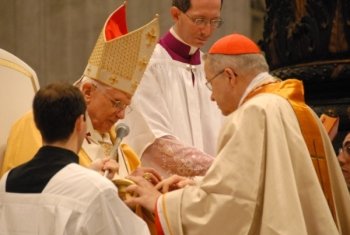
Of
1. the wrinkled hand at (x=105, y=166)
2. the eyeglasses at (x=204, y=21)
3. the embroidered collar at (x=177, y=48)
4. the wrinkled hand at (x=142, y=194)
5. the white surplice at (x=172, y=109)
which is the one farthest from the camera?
the embroidered collar at (x=177, y=48)

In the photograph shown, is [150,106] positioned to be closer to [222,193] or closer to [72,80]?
[222,193]

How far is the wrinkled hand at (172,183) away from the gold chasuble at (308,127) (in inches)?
19.3

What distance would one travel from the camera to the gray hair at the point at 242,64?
15.2 ft

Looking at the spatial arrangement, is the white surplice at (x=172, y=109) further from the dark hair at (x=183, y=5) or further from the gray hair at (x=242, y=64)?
the gray hair at (x=242, y=64)

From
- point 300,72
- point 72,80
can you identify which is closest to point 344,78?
point 300,72

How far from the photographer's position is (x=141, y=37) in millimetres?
5195

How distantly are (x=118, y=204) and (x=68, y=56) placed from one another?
5.26 metres

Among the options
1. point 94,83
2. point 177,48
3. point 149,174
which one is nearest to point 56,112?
point 149,174

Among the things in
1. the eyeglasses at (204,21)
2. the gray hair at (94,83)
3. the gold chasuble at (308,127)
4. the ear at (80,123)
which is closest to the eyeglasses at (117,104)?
the gray hair at (94,83)

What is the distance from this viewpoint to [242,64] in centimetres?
466

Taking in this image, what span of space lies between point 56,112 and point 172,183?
3.74ft

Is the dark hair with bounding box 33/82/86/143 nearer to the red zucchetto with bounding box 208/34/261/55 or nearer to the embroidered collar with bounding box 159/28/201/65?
the red zucchetto with bounding box 208/34/261/55

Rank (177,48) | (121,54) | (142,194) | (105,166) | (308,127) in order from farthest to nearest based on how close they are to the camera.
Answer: (177,48), (121,54), (308,127), (142,194), (105,166)

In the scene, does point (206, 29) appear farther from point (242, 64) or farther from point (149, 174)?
point (149, 174)
